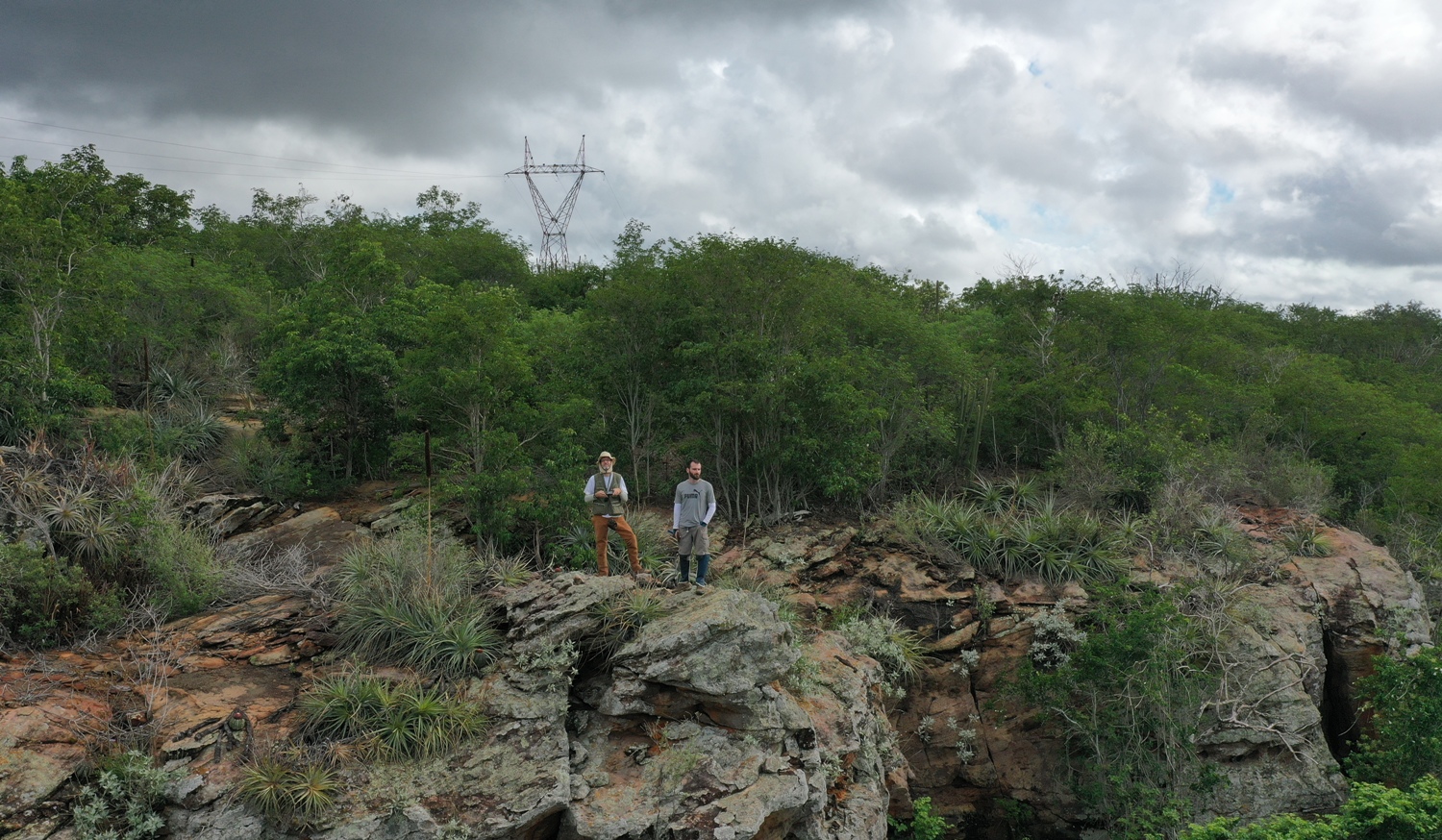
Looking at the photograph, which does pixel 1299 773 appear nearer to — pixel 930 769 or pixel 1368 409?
pixel 930 769

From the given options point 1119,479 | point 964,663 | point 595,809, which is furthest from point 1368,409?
point 595,809

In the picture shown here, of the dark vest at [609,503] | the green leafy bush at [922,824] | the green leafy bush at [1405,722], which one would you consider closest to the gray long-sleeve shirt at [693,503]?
the dark vest at [609,503]

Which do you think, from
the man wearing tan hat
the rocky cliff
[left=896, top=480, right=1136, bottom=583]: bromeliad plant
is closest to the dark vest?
the man wearing tan hat

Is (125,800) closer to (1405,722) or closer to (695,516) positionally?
(695,516)

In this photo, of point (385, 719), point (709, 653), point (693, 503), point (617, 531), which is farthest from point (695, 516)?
point (385, 719)

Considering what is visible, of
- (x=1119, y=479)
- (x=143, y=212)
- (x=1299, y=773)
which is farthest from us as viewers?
(x=143, y=212)

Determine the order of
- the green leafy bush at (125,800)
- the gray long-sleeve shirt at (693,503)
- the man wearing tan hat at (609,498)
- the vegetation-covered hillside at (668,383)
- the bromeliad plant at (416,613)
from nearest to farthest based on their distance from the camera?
the green leafy bush at (125,800) < the bromeliad plant at (416,613) < the man wearing tan hat at (609,498) < the gray long-sleeve shirt at (693,503) < the vegetation-covered hillside at (668,383)

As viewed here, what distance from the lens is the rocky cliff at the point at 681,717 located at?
691cm

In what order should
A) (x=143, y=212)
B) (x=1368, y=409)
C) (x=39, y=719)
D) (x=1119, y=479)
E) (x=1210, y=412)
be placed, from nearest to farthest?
(x=39, y=719) → (x=1119, y=479) → (x=1210, y=412) → (x=1368, y=409) → (x=143, y=212)

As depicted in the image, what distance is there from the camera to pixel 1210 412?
2000cm

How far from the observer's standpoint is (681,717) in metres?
8.21

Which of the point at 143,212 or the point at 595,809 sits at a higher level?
the point at 143,212

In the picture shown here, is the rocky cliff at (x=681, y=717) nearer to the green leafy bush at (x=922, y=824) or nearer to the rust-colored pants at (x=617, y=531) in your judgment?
the green leafy bush at (x=922, y=824)

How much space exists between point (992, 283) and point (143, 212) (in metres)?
27.3
